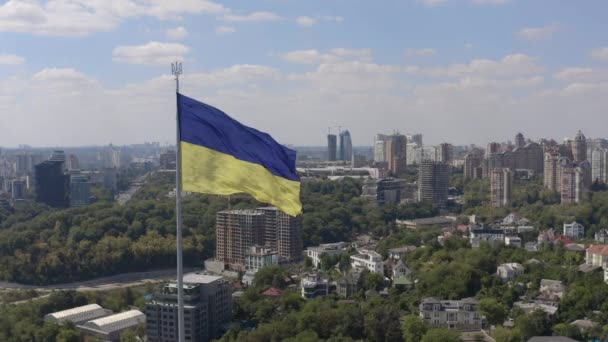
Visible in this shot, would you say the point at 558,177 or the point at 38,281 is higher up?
the point at 558,177

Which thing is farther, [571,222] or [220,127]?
[571,222]

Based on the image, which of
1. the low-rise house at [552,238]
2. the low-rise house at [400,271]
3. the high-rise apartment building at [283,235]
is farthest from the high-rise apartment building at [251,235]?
the low-rise house at [552,238]

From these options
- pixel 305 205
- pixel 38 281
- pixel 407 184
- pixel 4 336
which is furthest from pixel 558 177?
pixel 4 336

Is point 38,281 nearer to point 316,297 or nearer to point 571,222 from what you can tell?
point 316,297

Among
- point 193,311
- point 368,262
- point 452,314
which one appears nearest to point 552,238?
point 368,262

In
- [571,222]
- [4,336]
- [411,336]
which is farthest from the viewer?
[571,222]

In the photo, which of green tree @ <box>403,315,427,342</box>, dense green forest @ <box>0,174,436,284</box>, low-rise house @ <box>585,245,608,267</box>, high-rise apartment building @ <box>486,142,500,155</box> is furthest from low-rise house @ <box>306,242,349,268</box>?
high-rise apartment building @ <box>486,142,500,155</box>

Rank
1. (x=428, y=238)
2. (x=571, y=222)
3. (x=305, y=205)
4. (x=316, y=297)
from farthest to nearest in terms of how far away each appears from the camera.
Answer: (x=305, y=205)
(x=571, y=222)
(x=428, y=238)
(x=316, y=297)

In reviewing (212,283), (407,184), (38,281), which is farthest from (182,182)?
(407,184)
